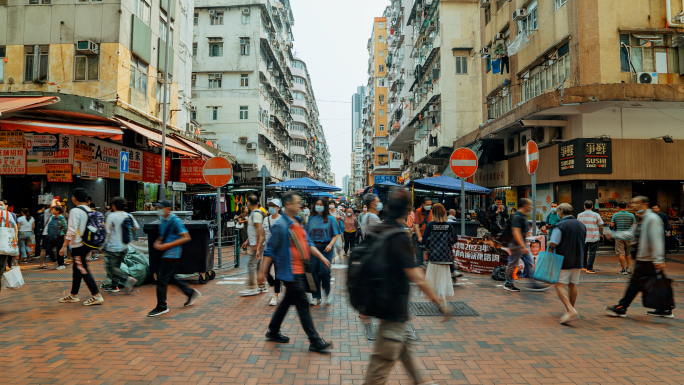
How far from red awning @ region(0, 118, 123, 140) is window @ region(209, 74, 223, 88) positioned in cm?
2538

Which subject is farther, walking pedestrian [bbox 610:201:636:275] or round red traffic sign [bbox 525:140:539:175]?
walking pedestrian [bbox 610:201:636:275]

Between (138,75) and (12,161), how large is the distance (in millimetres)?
6528

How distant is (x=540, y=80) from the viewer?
668 inches

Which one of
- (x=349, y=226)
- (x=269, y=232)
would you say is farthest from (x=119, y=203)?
(x=349, y=226)

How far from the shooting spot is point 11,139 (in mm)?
11547

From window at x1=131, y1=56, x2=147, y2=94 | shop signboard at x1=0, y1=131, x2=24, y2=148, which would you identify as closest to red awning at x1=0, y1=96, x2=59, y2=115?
shop signboard at x1=0, y1=131, x2=24, y2=148

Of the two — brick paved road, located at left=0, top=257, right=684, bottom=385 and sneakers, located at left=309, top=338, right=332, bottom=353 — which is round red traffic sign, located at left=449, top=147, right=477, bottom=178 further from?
sneakers, located at left=309, top=338, right=332, bottom=353

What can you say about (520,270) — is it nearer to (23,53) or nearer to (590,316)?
(590,316)

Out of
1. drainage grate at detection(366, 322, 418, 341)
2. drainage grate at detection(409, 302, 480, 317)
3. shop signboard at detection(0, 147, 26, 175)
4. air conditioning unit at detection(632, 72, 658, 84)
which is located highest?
air conditioning unit at detection(632, 72, 658, 84)

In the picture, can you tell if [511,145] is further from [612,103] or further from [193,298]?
[193,298]

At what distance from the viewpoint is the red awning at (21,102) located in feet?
34.3

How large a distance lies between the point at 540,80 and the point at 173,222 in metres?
15.6

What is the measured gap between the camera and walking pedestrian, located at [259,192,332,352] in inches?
188

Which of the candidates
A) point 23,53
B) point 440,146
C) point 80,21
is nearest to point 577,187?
point 440,146
